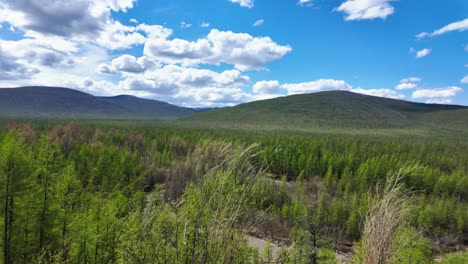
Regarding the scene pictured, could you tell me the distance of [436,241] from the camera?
1271cm

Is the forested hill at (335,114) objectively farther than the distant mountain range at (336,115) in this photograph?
Yes

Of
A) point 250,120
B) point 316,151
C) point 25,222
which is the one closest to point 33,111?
point 250,120

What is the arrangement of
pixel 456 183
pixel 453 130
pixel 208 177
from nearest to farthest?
1. pixel 208 177
2. pixel 456 183
3. pixel 453 130

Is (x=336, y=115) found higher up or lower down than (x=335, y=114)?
lower down

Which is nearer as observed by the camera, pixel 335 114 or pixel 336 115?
pixel 336 115

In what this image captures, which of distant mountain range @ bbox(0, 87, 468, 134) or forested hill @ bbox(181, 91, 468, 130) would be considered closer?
distant mountain range @ bbox(0, 87, 468, 134)

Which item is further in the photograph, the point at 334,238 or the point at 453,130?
the point at 453,130

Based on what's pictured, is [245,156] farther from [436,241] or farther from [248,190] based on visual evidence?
[436,241]

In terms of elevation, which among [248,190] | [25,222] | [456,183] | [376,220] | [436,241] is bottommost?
[436,241]

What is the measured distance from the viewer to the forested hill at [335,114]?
95688 mm

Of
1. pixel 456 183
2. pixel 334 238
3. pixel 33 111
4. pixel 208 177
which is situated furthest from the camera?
pixel 33 111

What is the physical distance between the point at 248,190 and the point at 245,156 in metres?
0.50

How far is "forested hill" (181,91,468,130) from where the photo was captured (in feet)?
314

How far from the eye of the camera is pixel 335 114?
107000mm
